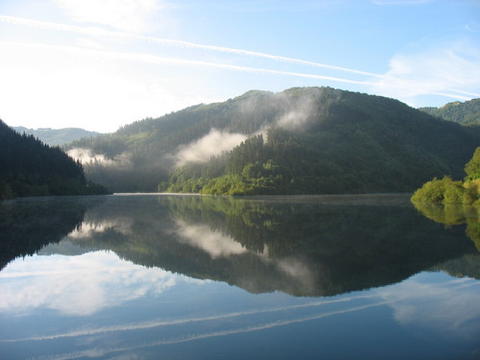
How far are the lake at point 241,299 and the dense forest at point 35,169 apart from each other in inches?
3930

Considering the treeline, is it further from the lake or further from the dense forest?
the dense forest

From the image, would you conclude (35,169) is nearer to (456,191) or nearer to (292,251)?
(456,191)

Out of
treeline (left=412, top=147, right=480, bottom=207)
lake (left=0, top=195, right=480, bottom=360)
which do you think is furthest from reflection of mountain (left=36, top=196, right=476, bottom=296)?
treeline (left=412, top=147, right=480, bottom=207)

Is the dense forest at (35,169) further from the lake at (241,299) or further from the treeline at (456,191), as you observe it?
the lake at (241,299)

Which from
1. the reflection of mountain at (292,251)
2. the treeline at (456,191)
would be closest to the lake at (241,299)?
the reflection of mountain at (292,251)

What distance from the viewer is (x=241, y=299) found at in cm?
1294

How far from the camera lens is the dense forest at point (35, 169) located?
120 metres

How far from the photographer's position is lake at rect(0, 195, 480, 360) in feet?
30.6

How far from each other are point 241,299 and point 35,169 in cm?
14276

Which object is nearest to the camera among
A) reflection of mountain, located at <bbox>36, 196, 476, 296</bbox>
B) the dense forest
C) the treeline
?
reflection of mountain, located at <bbox>36, 196, 476, 296</bbox>

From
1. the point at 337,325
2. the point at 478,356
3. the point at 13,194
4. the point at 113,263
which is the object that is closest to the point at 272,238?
the point at 113,263

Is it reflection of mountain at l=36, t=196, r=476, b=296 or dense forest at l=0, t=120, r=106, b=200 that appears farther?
dense forest at l=0, t=120, r=106, b=200

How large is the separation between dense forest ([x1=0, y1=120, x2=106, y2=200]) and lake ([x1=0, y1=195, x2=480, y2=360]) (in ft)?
327

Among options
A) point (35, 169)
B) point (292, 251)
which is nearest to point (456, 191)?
point (292, 251)
